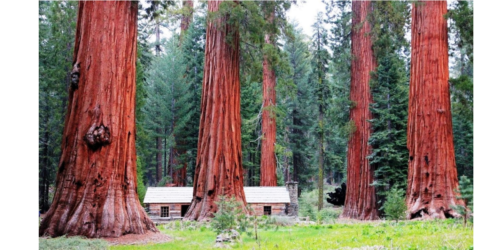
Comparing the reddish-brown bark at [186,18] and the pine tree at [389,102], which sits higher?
the reddish-brown bark at [186,18]

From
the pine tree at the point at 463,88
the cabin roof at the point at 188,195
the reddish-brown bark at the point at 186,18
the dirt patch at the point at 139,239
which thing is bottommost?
the cabin roof at the point at 188,195

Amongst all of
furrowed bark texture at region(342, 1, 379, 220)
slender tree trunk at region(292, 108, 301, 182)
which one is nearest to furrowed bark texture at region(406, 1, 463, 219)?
furrowed bark texture at region(342, 1, 379, 220)

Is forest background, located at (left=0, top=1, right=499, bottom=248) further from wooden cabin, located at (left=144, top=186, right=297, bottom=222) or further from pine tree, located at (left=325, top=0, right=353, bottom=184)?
pine tree, located at (left=325, top=0, right=353, bottom=184)

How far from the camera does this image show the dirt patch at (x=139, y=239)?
514cm

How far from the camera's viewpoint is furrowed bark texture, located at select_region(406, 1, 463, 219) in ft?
22.7

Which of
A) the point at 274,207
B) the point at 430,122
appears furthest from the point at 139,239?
the point at 274,207

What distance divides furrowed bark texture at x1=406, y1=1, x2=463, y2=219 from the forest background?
1.79 metres

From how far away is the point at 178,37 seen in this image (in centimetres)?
1905

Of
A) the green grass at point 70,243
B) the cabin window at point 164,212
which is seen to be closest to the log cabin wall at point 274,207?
the cabin window at point 164,212

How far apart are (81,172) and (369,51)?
10.8 m

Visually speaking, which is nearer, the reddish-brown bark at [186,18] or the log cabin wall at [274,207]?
the log cabin wall at [274,207]
